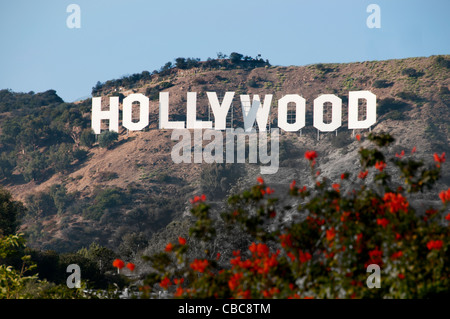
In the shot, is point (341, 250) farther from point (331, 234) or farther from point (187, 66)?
point (187, 66)

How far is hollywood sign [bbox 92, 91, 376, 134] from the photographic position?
52.4m

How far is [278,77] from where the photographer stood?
66.1 metres

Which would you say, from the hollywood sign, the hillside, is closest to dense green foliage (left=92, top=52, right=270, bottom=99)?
the hillside

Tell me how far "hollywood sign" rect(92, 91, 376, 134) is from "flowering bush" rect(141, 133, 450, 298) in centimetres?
4657

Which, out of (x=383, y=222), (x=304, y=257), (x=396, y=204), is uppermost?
(x=396, y=204)

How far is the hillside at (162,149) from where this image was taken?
44344 mm

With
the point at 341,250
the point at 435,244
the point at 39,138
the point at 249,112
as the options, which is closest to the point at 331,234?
the point at 341,250

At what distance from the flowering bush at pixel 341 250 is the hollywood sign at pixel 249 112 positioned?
153ft

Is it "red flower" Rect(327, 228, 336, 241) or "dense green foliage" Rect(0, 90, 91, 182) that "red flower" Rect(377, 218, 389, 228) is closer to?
"red flower" Rect(327, 228, 336, 241)

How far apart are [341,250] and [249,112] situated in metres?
52.9

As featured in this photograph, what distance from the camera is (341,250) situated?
182 inches

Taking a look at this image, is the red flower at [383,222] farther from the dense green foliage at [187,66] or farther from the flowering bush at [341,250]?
the dense green foliage at [187,66]
